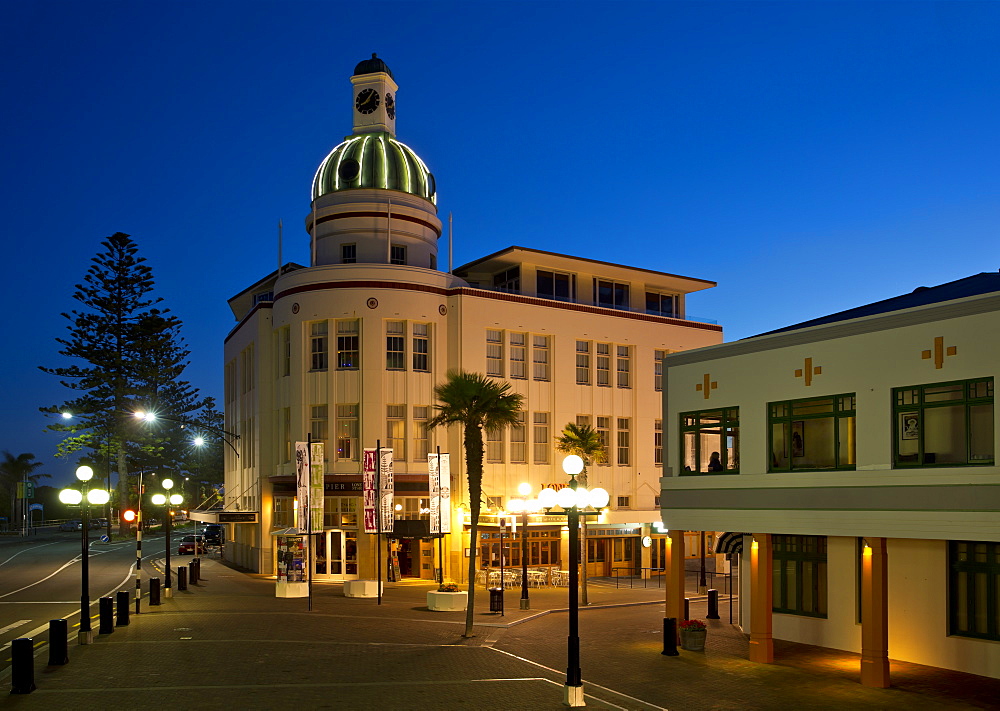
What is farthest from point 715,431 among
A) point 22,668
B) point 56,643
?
point 22,668

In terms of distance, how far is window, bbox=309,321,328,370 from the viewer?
4594cm

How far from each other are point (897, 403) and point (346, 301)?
29.3 metres

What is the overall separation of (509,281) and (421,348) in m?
6.93

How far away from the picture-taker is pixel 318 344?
4612cm

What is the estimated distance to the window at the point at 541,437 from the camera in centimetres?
4806

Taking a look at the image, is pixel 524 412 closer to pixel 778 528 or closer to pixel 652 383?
pixel 652 383

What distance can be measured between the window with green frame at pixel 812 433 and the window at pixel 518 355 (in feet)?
75.3

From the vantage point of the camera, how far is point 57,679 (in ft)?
65.0

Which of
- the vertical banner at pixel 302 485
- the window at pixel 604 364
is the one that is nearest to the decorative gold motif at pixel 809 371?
the vertical banner at pixel 302 485

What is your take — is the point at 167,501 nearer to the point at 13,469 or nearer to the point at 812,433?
the point at 812,433

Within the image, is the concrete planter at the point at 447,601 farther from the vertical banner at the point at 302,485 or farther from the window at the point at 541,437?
the window at the point at 541,437

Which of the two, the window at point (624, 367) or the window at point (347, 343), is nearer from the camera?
the window at point (347, 343)

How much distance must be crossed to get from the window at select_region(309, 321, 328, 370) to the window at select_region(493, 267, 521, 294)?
9.30 meters

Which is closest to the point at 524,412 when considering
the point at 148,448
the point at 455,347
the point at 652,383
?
Answer: the point at 455,347
